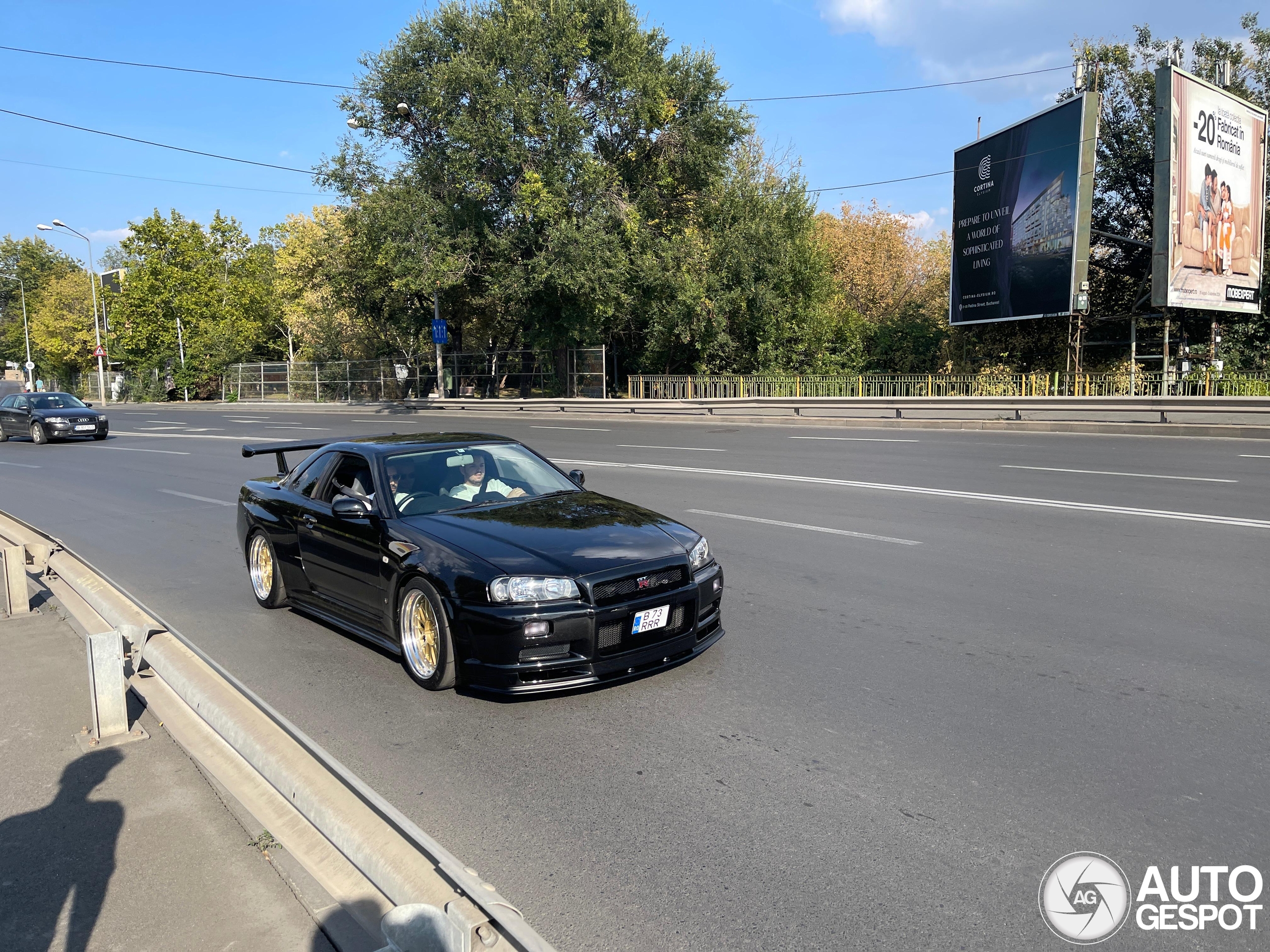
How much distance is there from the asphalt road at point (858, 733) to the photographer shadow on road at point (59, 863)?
40.8 inches

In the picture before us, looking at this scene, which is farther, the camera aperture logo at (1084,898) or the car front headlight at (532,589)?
the car front headlight at (532,589)

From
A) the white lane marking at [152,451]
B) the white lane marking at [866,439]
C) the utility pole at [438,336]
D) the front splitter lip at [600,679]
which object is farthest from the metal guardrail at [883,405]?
the front splitter lip at [600,679]

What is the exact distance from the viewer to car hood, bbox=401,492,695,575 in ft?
16.1

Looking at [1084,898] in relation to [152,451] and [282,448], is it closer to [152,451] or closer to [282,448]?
[282,448]

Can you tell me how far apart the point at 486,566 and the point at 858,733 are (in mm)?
2090

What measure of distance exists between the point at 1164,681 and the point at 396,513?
459 centimetres

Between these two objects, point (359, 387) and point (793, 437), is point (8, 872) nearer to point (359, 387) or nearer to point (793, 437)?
point (793, 437)

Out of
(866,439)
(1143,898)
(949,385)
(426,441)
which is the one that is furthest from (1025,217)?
(1143,898)

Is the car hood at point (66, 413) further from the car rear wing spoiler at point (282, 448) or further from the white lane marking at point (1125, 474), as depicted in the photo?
the white lane marking at point (1125, 474)

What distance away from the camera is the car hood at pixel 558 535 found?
16.1 ft

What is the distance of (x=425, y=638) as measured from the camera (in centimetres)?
530

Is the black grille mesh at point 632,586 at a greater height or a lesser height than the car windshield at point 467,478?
lesser

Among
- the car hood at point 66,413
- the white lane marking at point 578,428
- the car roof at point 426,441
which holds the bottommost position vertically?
the white lane marking at point 578,428

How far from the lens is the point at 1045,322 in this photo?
34281 mm
